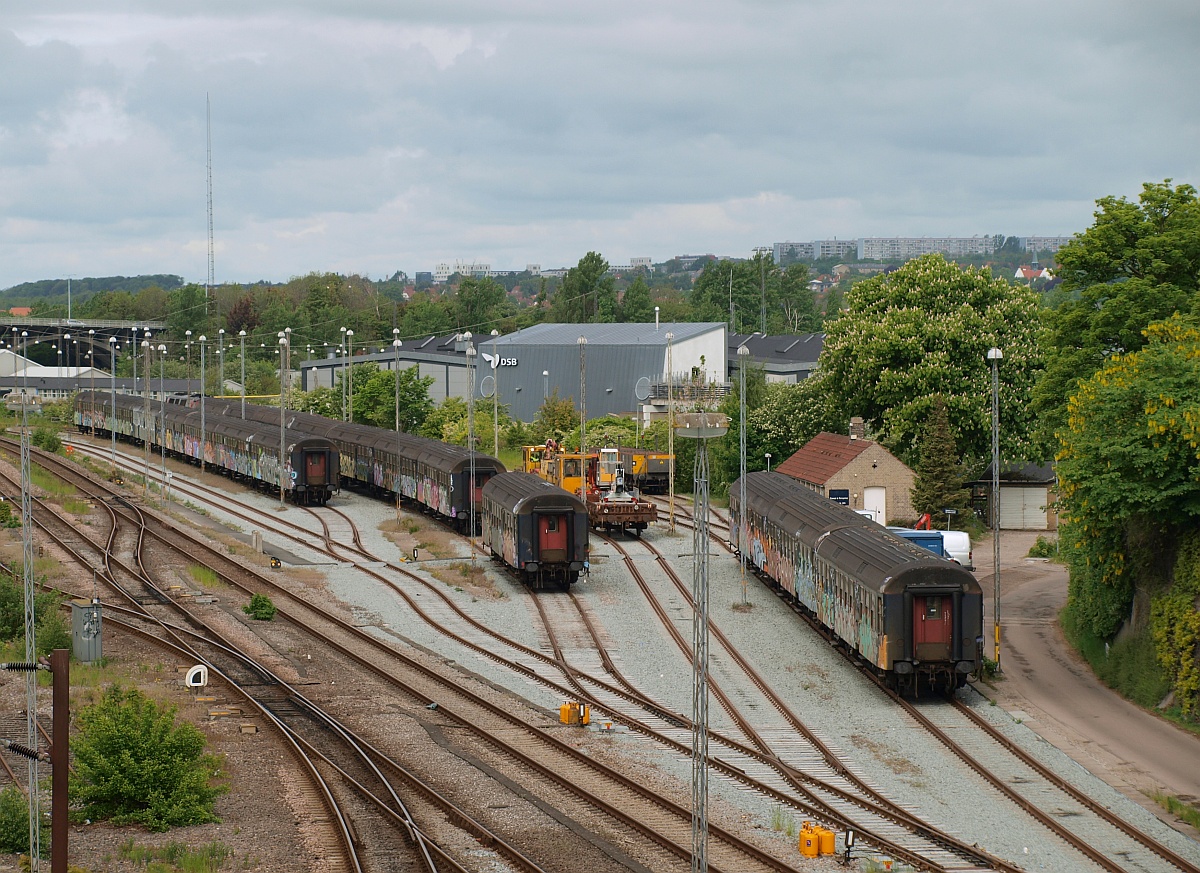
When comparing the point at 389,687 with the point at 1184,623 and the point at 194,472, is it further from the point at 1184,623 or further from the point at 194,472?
the point at 194,472

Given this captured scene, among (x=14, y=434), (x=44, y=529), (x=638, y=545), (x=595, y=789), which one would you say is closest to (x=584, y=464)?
(x=638, y=545)

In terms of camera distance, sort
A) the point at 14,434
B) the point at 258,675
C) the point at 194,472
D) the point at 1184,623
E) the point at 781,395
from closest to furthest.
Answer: the point at 1184,623 < the point at 258,675 < the point at 781,395 < the point at 194,472 < the point at 14,434

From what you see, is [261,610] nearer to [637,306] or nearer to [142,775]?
[142,775]

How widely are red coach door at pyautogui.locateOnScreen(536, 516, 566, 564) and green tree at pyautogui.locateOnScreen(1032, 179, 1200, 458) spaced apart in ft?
48.0

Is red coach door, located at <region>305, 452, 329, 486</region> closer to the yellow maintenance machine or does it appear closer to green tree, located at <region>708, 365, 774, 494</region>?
the yellow maintenance machine

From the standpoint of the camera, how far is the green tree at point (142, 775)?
2150 centimetres

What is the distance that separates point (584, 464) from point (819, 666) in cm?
1976

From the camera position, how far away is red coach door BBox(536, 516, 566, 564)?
40594 millimetres

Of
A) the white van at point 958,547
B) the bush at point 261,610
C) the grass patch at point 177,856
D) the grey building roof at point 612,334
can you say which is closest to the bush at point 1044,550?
the white van at point 958,547

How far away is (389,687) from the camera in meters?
30.2

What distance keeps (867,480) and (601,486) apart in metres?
10.4

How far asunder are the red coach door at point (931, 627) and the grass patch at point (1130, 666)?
4635 mm

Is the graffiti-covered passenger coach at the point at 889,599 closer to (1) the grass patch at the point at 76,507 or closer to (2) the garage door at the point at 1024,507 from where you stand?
(2) the garage door at the point at 1024,507

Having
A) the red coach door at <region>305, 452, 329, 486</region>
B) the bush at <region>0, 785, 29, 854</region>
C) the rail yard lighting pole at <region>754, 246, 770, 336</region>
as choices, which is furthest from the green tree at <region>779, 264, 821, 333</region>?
the bush at <region>0, 785, 29, 854</region>
